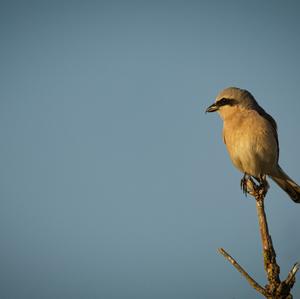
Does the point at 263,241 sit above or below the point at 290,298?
above

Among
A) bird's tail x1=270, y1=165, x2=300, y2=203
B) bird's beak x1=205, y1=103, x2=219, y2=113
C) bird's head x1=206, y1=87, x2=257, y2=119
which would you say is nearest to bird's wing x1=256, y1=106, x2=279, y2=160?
bird's head x1=206, y1=87, x2=257, y2=119

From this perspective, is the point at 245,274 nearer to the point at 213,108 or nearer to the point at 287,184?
the point at 287,184

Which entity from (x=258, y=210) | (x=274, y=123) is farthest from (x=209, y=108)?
(x=258, y=210)

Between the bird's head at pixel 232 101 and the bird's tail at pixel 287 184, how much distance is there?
4.70 feet

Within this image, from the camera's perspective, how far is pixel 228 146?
8.09m

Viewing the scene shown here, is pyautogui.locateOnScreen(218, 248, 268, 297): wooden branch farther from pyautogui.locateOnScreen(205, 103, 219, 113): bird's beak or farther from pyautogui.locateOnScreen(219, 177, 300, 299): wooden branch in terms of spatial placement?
pyautogui.locateOnScreen(205, 103, 219, 113): bird's beak

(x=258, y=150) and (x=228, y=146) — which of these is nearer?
(x=258, y=150)

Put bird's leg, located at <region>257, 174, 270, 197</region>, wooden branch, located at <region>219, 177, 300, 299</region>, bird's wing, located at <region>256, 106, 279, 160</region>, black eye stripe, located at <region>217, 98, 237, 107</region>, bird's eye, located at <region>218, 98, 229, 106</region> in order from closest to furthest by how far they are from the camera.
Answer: wooden branch, located at <region>219, 177, 300, 299</region> < bird's leg, located at <region>257, 174, 270, 197</region> < bird's wing, located at <region>256, 106, 279, 160</region> < black eye stripe, located at <region>217, 98, 237, 107</region> < bird's eye, located at <region>218, 98, 229, 106</region>

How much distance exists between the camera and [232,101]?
840 centimetres

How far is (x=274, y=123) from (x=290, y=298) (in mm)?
5171

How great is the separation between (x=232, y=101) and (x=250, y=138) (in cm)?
112

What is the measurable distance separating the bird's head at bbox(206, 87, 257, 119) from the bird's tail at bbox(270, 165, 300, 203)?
143 cm

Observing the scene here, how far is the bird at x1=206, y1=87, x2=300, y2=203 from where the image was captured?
7.57 m

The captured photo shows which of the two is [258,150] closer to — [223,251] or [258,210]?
[258,210]
